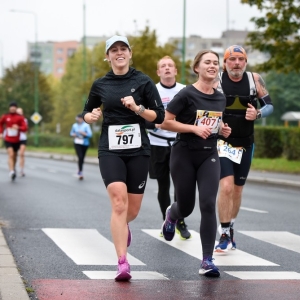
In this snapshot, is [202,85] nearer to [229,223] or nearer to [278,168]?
[229,223]

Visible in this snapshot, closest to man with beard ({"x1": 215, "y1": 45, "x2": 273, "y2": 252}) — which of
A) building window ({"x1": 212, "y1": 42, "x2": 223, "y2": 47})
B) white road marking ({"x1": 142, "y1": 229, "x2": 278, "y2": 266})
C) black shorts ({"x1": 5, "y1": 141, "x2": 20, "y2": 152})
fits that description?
white road marking ({"x1": 142, "y1": 229, "x2": 278, "y2": 266})

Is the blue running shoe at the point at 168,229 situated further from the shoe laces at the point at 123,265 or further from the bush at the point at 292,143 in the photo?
the bush at the point at 292,143

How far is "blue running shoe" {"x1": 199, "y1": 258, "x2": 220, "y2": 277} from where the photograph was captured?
7.67 meters

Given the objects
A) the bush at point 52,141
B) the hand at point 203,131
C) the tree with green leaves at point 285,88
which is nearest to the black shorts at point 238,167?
the hand at point 203,131

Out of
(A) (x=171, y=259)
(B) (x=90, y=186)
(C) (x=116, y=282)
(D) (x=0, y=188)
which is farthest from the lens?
(B) (x=90, y=186)

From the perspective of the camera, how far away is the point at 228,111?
9109mm

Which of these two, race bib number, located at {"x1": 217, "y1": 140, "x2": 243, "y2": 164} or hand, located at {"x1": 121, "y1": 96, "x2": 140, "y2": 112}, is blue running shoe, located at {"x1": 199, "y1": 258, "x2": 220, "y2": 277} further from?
race bib number, located at {"x1": 217, "y1": 140, "x2": 243, "y2": 164}

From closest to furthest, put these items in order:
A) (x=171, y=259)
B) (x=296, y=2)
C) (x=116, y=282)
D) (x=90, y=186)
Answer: (x=116, y=282), (x=171, y=259), (x=90, y=186), (x=296, y=2)

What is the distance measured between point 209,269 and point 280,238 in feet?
10.2

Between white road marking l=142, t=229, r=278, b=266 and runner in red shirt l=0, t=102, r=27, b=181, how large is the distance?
42.6ft

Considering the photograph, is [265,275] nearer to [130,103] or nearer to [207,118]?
[207,118]

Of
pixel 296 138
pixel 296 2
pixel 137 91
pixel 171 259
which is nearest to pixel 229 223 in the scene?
pixel 171 259

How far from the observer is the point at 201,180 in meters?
8.02

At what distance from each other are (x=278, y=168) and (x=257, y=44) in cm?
372
